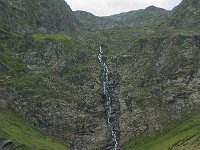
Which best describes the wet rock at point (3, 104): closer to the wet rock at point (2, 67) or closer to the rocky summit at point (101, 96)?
the rocky summit at point (101, 96)

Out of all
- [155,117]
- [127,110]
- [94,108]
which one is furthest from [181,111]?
[94,108]

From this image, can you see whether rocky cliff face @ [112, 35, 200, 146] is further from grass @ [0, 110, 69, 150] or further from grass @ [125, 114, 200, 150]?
grass @ [0, 110, 69, 150]

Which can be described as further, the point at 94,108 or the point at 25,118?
the point at 94,108

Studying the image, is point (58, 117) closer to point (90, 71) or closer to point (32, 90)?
point (32, 90)

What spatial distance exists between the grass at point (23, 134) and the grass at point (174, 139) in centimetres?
2096

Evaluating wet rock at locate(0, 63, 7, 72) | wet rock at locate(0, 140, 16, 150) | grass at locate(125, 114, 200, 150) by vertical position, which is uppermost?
wet rock at locate(0, 63, 7, 72)

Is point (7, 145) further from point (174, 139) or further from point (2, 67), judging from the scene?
point (2, 67)

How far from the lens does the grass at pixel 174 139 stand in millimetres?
125312

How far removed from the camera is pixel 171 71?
164000 millimetres

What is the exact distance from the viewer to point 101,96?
16325cm

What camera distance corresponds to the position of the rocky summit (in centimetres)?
13750

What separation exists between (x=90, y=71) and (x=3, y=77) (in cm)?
3403

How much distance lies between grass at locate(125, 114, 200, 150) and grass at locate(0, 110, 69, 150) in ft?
68.8

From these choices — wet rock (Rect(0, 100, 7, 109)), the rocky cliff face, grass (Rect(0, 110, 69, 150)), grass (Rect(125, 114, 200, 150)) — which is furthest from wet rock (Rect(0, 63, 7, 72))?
grass (Rect(125, 114, 200, 150))
